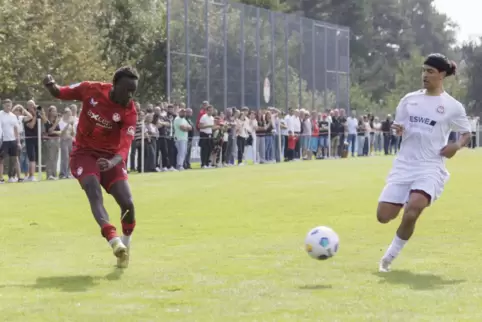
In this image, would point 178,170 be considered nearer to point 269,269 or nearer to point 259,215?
point 259,215

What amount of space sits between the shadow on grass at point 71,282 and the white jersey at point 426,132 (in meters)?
2.95

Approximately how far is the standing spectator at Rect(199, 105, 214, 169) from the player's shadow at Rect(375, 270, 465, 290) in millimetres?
24423

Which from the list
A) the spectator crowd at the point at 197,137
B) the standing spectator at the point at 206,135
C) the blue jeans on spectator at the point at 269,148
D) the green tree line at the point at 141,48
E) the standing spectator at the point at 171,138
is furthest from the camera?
the green tree line at the point at 141,48

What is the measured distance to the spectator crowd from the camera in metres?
27.8

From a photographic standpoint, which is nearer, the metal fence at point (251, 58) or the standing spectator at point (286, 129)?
the standing spectator at point (286, 129)

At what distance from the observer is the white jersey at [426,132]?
35.7 ft

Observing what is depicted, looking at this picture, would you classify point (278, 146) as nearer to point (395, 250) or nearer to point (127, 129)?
point (127, 129)

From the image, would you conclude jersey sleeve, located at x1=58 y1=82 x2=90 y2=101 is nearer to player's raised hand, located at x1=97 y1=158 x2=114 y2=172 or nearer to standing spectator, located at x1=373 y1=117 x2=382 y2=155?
player's raised hand, located at x1=97 y1=158 x2=114 y2=172

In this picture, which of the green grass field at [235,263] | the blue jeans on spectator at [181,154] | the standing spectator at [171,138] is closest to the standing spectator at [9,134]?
the green grass field at [235,263]

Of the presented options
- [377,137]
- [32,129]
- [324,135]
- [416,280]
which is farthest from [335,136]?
[416,280]

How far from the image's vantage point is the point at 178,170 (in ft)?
110

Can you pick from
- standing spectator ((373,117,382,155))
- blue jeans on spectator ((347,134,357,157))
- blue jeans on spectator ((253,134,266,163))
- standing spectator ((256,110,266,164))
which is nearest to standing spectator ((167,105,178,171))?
standing spectator ((256,110,266,164))

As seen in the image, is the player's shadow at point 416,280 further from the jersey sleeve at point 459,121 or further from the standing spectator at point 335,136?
the standing spectator at point 335,136

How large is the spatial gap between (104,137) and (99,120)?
0.22 metres
